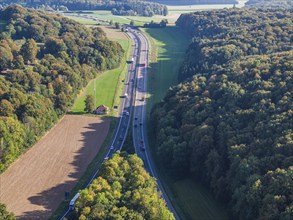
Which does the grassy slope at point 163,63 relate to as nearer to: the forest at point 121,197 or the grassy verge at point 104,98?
the grassy verge at point 104,98

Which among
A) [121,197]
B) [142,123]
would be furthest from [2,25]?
[121,197]

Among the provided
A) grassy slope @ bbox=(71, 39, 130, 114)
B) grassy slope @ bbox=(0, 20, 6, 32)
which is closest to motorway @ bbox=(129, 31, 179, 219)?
grassy slope @ bbox=(71, 39, 130, 114)

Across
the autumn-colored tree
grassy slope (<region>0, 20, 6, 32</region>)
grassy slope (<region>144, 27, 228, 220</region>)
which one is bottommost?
grassy slope (<region>144, 27, 228, 220</region>)

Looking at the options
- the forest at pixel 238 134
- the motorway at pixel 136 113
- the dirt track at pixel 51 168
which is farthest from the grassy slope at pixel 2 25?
the forest at pixel 238 134

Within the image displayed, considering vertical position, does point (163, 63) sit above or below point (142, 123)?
above

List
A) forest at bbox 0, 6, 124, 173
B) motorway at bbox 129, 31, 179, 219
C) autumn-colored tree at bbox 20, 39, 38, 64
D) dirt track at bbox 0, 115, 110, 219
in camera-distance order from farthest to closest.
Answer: autumn-colored tree at bbox 20, 39, 38, 64, forest at bbox 0, 6, 124, 173, motorway at bbox 129, 31, 179, 219, dirt track at bbox 0, 115, 110, 219

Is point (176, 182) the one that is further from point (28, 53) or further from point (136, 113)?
point (28, 53)

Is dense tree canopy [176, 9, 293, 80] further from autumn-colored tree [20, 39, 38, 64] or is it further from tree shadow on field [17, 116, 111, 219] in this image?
autumn-colored tree [20, 39, 38, 64]
